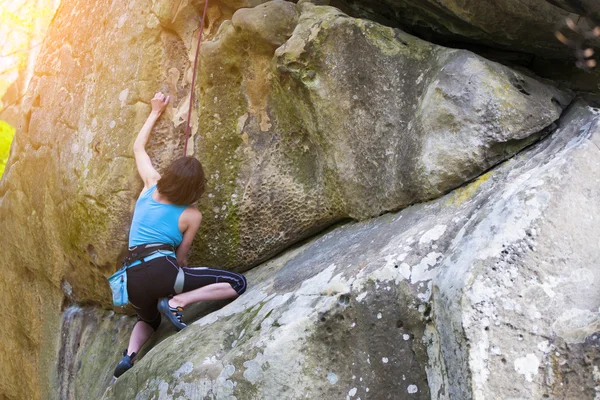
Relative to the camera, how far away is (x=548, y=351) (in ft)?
7.81

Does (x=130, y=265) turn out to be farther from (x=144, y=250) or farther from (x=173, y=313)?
(x=173, y=313)

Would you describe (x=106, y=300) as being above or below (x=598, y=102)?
below

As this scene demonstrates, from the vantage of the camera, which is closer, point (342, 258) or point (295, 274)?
point (342, 258)

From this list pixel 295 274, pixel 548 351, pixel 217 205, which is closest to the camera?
pixel 548 351

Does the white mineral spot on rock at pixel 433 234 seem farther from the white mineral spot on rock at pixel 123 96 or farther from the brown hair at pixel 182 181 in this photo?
the white mineral spot on rock at pixel 123 96

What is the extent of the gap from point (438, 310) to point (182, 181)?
1.93m

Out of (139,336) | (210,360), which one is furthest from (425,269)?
(139,336)

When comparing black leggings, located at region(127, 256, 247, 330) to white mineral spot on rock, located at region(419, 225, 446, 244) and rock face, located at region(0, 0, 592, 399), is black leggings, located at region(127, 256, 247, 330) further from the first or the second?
white mineral spot on rock, located at region(419, 225, 446, 244)


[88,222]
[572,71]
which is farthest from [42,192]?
[572,71]

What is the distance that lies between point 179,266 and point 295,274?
2.86 feet

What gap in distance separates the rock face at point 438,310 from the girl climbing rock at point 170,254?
23cm

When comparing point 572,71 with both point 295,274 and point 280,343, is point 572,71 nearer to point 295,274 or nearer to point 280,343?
point 295,274

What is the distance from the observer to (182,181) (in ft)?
13.2

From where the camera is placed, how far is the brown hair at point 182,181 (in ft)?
13.1
